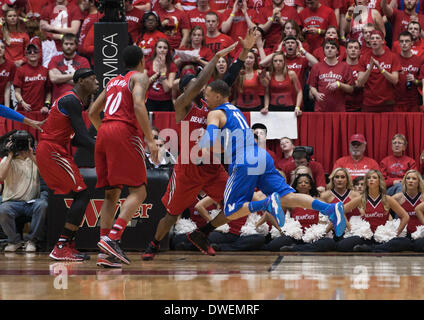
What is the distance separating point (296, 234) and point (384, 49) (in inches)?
143

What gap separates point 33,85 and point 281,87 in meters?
3.77

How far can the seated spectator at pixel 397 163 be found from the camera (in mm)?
9492

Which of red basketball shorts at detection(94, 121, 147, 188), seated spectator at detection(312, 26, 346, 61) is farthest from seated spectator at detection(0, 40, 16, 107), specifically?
red basketball shorts at detection(94, 121, 147, 188)

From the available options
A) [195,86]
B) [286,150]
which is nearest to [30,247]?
[195,86]

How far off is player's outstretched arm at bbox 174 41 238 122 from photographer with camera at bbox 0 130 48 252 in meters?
2.52

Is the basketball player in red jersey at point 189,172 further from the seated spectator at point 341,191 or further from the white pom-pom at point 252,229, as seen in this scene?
the seated spectator at point 341,191

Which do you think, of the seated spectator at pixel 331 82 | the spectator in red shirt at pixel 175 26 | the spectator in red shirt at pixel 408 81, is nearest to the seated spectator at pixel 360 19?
the spectator in red shirt at pixel 408 81

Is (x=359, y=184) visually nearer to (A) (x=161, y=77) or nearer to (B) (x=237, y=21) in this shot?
(A) (x=161, y=77)

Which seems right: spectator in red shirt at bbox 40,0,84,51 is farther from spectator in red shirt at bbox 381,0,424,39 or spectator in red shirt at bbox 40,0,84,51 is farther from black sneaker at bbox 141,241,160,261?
black sneaker at bbox 141,241,160,261

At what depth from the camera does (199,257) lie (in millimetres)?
7586

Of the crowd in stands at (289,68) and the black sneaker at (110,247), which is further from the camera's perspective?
the crowd in stands at (289,68)

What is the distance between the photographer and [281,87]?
10.4 metres

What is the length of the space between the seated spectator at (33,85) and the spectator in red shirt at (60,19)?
2.59 ft
